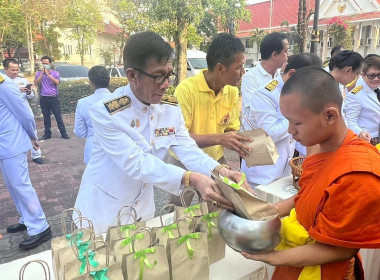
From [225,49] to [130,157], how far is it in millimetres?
1206

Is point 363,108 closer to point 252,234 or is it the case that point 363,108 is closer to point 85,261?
point 252,234

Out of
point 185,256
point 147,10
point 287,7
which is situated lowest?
point 185,256

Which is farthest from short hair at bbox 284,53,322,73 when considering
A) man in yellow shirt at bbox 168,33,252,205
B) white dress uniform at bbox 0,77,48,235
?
white dress uniform at bbox 0,77,48,235

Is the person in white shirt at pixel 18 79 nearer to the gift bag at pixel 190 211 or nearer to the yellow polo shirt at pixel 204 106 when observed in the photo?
the yellow polo shirt at pixel 204 106

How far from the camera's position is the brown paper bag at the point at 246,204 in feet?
4.27

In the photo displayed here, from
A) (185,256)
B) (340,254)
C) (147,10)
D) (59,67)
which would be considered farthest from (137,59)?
(59,67)

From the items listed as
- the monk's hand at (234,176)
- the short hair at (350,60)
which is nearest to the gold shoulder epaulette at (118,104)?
the monk's hand at (234,176)

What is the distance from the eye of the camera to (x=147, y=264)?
1.29 meters

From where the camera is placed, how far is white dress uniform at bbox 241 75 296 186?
2.60m

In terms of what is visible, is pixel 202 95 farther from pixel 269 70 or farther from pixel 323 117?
pixel 323 117

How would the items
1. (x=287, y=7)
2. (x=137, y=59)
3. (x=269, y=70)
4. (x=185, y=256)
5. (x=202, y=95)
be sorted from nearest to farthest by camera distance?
(x=185, y=256), (x=137, y=59), (x=202, y=95), (x=269, y=70), (x=287, y=7)

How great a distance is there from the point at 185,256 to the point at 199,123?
146cm

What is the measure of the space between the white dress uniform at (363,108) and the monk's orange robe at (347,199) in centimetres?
266

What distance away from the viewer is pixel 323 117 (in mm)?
1289
